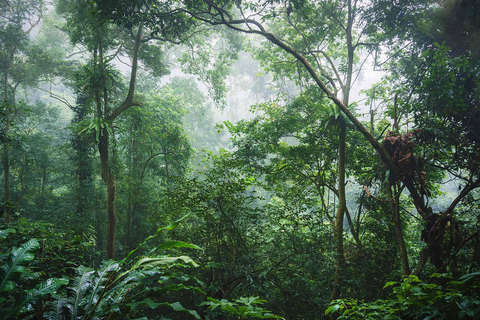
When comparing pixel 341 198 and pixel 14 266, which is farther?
pixel 341 198

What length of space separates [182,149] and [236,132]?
11.8ft

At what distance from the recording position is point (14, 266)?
1248 mm

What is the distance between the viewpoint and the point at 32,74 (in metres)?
10.6

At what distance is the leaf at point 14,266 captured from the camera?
3.88 feet

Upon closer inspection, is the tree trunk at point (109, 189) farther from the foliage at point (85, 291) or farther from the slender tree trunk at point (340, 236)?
A: the slender tree trunk at point (340, 236)

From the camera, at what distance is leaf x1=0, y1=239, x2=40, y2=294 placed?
1.18 metres

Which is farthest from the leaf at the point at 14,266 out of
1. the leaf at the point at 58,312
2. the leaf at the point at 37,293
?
the leaf at the point at 58,312

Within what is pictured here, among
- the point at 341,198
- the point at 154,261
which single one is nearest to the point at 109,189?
the point at 154,261

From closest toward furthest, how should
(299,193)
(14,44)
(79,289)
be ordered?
(79,289) < (299,193) < (14,44)

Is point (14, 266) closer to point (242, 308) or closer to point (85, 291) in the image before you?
→ point (85, 291)

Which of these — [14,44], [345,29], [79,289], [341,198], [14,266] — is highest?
[14,44]

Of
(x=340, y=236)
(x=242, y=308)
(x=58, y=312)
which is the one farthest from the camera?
(x=340, y=236)

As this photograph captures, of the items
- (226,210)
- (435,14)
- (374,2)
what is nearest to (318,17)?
(374,2)

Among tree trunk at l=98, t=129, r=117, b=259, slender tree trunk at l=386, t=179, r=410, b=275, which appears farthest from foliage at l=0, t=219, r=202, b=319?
tree trunk at l=98, t=129, r=117, b=259
